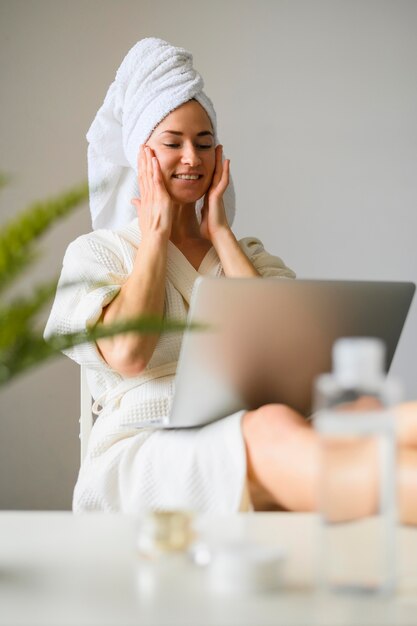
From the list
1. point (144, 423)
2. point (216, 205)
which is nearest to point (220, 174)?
point (216, 205)

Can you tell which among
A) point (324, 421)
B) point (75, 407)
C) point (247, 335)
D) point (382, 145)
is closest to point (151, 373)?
point (247, 335)

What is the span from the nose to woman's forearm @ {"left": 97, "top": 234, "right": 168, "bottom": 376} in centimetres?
23

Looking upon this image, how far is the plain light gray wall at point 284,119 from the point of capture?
3090 millimetres

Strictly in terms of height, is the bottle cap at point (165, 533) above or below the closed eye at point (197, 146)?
below

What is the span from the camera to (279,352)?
62.7 inches

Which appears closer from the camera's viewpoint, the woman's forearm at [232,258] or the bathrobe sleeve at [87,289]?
the bathrobe sleeve at [87,289]

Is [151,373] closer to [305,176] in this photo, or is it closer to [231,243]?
[231,243]

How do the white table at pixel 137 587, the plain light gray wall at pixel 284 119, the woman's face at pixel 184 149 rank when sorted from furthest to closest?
the plain light gray wall at pixel 284 119, the woman's face at pixel 184 149, the white table at pixel 137 587

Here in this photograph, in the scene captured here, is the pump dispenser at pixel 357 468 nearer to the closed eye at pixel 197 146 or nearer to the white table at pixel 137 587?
the white table at pixel 137 587

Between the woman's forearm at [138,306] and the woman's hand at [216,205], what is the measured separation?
0.63ft

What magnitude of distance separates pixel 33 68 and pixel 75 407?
1.08m

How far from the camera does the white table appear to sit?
2.24ft

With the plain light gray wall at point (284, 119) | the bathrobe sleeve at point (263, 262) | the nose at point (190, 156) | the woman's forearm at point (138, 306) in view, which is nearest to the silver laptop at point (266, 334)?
the woman's forearm at point (138, 306)

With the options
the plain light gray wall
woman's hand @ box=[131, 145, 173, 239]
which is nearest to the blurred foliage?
woman's hand @ box=[131, 145, 173, 239]
